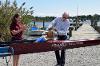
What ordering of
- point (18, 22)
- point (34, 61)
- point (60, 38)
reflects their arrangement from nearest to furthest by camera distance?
point (18, 22) < point (60, 38) < point (34, 61)

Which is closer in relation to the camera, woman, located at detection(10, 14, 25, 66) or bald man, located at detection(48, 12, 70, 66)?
woman, located at detection(10, 14, 25, 66)

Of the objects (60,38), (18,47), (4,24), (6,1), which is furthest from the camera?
(6,1)

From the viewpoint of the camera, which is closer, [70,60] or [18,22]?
[18,22]

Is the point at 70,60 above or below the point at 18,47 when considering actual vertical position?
below

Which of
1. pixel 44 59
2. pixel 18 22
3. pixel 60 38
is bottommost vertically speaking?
pixel 44 59

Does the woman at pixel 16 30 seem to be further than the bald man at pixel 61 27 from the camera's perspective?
No

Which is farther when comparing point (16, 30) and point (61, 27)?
point (61, 27)

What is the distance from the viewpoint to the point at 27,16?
60.2 ft

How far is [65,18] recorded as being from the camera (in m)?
12.1

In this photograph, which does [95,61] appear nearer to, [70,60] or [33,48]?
[70,60]

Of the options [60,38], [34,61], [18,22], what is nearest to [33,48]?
[18,22]

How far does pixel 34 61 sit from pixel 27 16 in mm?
5022

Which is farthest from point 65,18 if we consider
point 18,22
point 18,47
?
point 18,47

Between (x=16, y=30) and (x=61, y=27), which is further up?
(x=16, y=30)
